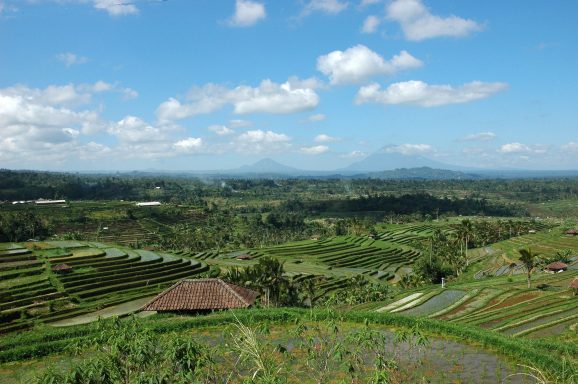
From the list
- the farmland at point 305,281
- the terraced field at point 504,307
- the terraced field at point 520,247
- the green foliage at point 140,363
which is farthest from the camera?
the terraced field at point 520,247

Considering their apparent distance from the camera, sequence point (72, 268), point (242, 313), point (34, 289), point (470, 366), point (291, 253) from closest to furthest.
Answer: point (470, 366) → point (242, 313) → point (34, 289) → point (72, 268) → point (291, 253)

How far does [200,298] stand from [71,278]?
29536mm

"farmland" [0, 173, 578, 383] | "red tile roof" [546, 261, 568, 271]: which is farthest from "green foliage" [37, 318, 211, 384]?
"red tile roof" [546, 261, 568, 271]

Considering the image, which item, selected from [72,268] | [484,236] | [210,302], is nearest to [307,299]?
[72,268]

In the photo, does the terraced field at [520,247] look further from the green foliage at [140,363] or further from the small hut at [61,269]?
the green foliage at [140,363]

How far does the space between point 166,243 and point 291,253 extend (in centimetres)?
2813

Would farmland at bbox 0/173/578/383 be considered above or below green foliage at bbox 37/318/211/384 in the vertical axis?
below

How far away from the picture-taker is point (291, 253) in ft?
298

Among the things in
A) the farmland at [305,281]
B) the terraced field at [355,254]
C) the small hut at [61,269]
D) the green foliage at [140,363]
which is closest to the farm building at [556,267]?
the farmland at [305,281]

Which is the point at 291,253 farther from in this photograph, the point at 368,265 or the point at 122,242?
the point at 122,242

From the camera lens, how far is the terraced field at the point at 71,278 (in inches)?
1525

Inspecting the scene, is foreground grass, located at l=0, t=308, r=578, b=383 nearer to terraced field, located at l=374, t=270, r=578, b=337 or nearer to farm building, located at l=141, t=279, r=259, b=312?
farm building, located at l=141, t=279, r=259, b=312

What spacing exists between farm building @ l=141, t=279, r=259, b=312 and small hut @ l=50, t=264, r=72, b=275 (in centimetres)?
2975

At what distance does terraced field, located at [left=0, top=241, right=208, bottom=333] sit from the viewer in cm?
3875
